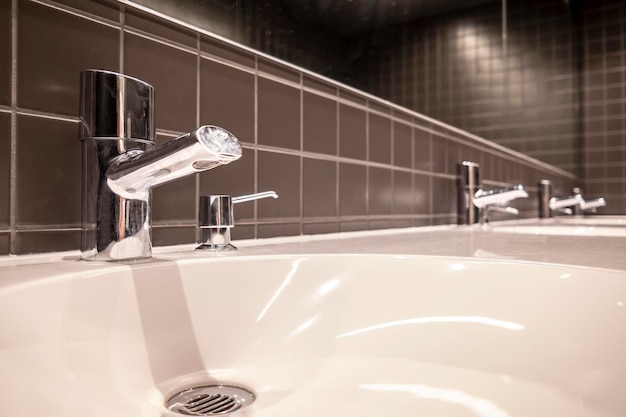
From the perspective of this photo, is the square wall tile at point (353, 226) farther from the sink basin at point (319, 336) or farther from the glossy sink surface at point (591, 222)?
the glossy sink surface at point (591, 222)

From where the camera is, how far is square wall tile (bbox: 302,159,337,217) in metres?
0.87

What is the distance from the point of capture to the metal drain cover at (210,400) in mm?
395

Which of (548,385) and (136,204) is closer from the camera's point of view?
(548,385)

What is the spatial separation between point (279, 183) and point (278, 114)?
11 cm

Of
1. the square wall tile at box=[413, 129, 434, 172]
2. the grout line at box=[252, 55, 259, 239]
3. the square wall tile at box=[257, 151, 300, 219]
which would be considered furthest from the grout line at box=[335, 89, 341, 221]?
the square wall tile at box=[413, 129, 434, 172]

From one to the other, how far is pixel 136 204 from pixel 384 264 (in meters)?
0.27

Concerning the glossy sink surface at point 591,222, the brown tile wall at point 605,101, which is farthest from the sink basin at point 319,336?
the brown tile wall at point 605,101

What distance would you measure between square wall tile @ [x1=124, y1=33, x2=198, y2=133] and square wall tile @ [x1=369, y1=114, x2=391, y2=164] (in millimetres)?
491

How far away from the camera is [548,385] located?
379 mm

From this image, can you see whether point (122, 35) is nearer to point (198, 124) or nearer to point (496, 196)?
point (198, 124)

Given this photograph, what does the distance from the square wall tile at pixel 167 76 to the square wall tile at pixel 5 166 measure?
152 mm

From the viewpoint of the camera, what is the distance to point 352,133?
100 cm

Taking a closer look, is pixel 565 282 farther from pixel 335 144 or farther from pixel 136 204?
pixel 335 144

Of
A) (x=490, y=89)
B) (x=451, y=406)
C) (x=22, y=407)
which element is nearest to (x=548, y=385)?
(x=451, y=406)
